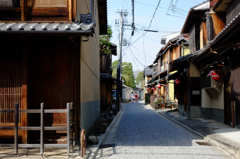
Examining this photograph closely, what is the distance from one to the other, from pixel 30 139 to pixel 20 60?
8.41ft

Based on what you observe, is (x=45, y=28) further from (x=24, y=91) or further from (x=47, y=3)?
(x=24, y=91)

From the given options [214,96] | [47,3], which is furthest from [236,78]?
[47,3]

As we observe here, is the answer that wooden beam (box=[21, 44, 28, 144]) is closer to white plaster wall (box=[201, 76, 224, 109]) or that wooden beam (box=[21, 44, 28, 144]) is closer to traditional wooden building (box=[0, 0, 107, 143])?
traditional wooden building (box=[0, 0, 107, 143])

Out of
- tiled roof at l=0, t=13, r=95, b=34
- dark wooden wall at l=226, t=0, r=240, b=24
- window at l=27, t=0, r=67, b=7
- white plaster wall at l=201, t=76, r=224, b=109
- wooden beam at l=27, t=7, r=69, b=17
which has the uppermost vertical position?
dark wooden wall at l=226, t=0, r=240, b=24

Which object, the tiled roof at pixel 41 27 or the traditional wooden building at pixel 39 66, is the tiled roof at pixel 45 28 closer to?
the tiled roof at pixel 41 27

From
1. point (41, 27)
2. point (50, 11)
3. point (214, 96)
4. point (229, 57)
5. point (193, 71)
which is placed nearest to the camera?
point (41, 27)

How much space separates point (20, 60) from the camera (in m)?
8.35

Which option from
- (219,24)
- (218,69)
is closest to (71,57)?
(218,69)

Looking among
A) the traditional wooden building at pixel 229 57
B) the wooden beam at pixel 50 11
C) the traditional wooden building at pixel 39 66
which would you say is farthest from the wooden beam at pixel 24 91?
the traditional wooden building at pixel 229 57

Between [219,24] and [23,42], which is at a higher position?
[219,24]

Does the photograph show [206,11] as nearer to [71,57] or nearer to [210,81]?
[210,81]

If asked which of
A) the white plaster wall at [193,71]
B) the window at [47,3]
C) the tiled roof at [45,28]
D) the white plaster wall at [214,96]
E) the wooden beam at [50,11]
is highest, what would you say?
the window at [47,3]

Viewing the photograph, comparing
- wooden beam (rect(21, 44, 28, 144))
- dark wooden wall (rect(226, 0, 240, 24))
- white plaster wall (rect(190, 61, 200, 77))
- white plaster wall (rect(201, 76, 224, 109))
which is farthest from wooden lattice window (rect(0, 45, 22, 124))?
white plaster wall (rect(190, 61, 200, 77))

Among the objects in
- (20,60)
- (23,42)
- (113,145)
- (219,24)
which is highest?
(219,24)
